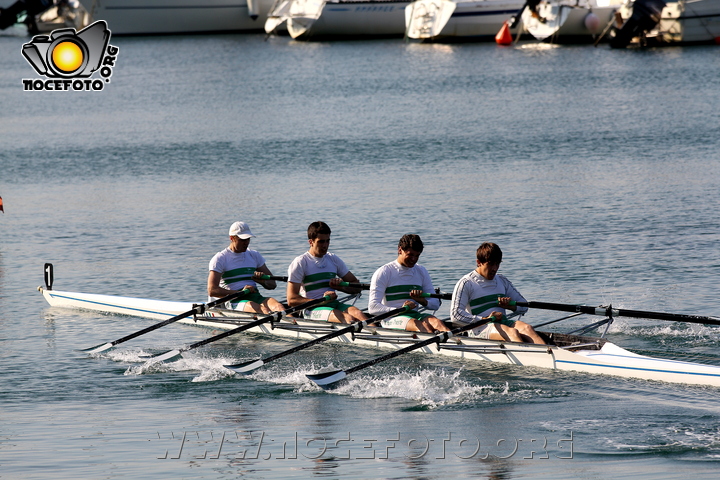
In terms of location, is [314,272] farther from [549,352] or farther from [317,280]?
[549,352]

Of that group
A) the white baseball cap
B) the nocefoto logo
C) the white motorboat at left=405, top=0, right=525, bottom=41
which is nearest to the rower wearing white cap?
the white baseball cap

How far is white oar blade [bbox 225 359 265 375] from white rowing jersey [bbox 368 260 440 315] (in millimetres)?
1713

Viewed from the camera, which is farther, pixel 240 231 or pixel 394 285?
pixel 240 231

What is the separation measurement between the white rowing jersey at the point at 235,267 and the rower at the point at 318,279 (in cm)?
110

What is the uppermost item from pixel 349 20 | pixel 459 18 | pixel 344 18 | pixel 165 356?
pixel 344 18

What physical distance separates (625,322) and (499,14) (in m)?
58.7

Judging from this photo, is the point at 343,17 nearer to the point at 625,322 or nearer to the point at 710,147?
the point at 710,147

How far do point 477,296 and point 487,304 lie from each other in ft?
0.57

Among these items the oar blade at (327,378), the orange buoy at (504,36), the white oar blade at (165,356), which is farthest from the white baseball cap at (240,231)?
the orange buoy at (504,36)

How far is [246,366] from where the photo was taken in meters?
13.2

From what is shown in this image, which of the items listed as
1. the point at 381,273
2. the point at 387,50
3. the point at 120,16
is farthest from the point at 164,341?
the point at 120,16

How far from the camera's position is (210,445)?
10883mm

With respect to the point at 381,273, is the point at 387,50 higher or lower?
higher

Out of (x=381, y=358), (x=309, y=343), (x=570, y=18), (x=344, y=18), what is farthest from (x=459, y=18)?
(x=381, y=358)
